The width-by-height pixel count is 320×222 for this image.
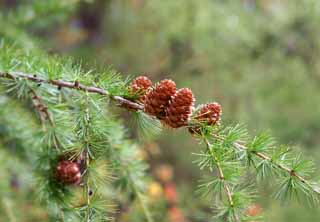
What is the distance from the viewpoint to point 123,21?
3928 mm

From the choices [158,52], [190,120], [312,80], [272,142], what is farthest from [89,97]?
[158,52]

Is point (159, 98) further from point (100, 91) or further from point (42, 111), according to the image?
point (42, 111)

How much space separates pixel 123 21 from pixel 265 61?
1121mm

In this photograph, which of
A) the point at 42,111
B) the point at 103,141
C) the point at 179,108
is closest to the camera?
the point at 179,108

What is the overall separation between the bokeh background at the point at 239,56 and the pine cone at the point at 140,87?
1.49 meters

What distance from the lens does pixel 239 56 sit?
330 cm

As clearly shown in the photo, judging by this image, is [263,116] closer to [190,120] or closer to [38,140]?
[38,140]

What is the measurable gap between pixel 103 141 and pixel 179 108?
0.66 feet

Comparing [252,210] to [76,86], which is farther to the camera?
[252,210]

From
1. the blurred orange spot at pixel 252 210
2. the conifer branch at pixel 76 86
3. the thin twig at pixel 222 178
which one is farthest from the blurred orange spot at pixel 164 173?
the thin twig at pixel 222 178

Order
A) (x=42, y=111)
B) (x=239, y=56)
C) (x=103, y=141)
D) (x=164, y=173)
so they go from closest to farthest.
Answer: (x=103, y=141) < (x=42, y=111) < (x=239, y=56) < (x=164, y=173)

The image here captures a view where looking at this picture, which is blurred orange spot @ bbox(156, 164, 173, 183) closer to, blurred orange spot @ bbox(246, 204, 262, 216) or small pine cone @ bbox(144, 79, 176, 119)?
blurred orange spot @ bbox(246, 204, 262, 216)

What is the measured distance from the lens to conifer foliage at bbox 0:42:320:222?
85 centimetres

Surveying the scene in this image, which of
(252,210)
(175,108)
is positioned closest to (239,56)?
(252,210)
